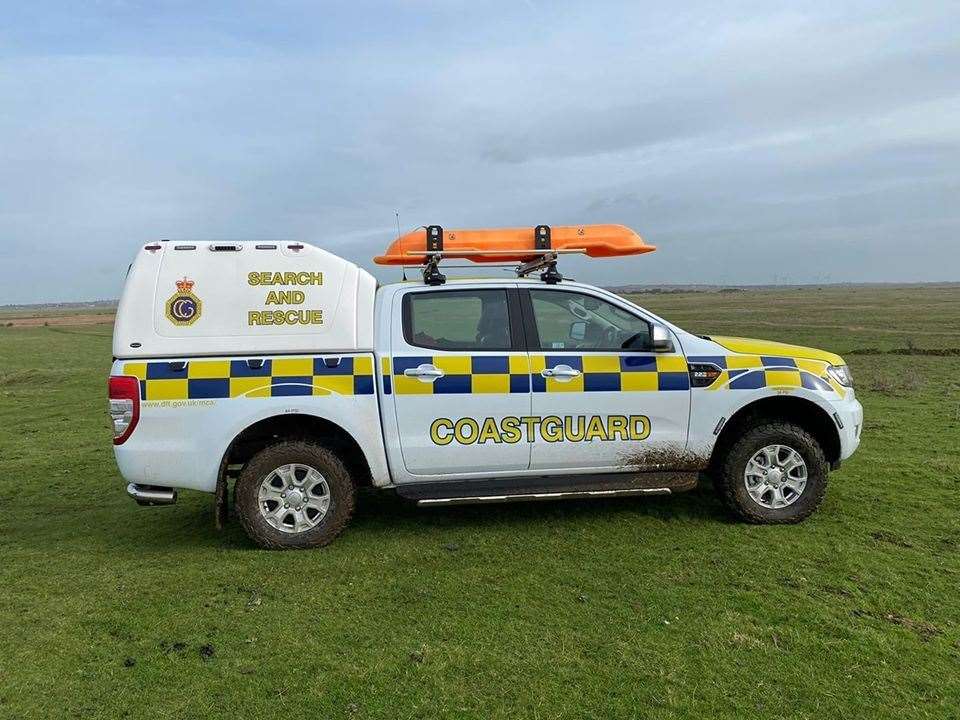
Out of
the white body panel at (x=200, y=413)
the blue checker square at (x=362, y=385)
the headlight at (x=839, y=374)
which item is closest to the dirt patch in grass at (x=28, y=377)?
the white body panel at (x=200, y=413)

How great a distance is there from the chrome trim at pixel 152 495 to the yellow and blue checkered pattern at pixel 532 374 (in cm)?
150

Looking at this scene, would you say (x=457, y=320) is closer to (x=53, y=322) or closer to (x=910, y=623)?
(x=910, y=623)

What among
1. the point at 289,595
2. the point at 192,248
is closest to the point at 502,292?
the point at 192,248

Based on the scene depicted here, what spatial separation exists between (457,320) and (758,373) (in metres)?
2.06

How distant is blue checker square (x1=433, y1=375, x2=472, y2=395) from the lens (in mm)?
4355

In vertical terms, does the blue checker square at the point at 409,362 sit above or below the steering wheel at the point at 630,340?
below

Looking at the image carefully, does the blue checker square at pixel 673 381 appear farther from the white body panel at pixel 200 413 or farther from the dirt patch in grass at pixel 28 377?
the dirt patch in grass at pixel 28 377

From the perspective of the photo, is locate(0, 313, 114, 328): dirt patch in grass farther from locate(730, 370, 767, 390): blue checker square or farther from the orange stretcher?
locate(730, 370, 767, 390): blue checker square

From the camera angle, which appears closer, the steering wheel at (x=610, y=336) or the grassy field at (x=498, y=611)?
the grassy field at (x=498, y=611)

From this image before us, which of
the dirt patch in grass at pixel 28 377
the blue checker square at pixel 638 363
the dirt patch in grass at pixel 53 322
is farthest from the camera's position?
Answer: the dirt patch in grass at pixel 53 322

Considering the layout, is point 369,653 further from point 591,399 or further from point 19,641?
point 591,399

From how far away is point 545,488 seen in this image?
14.8 ft

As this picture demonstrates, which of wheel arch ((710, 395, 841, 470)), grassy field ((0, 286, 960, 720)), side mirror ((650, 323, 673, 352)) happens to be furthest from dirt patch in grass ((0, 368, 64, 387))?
wheel arch ((710, 395, 841, 470))

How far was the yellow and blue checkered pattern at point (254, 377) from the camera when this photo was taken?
4141 millimetres
